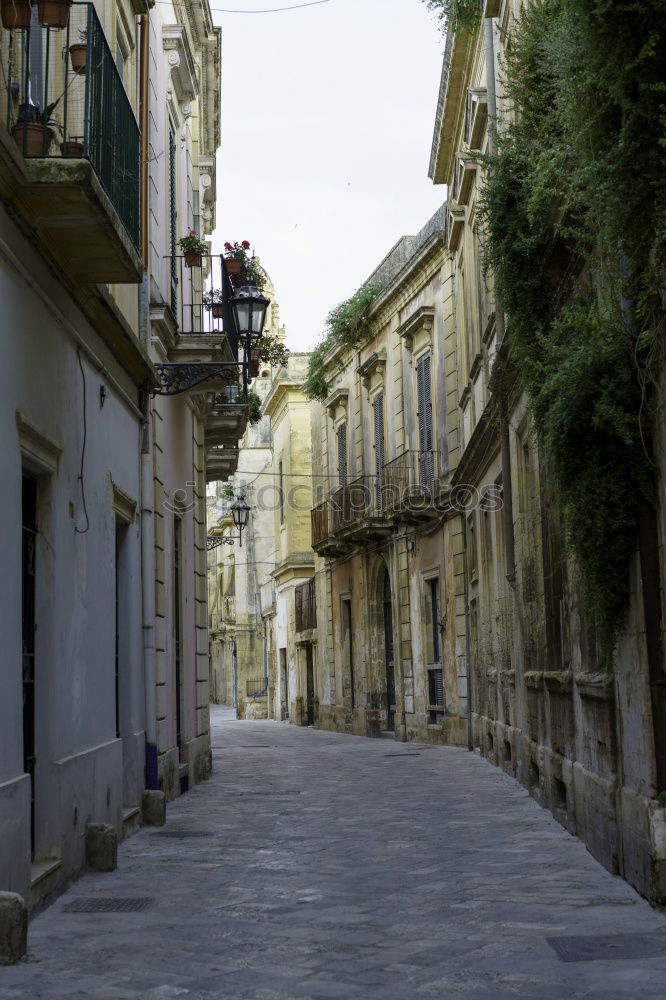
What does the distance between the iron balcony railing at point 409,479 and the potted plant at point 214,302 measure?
7454 millimetres

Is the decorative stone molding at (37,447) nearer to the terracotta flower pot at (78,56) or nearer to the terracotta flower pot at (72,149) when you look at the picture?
the terracotta flower pot at (72,149)

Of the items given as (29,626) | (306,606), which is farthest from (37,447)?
(306,606)

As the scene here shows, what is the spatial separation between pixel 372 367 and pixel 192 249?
12654 millimetres

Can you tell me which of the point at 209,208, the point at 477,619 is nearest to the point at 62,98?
the point at 477,619

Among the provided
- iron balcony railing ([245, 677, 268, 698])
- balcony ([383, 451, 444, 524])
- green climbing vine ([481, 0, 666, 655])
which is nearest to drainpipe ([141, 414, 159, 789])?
green climbing vine ([481, 0, 666, 655])

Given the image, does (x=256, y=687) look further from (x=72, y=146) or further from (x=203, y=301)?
(x=72, y=146)

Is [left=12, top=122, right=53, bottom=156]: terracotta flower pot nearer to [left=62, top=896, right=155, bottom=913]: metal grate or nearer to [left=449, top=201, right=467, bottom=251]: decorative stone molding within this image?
[left=62, top=896, right=155, bottom=913]: metal grate

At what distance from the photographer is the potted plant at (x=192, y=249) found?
15.2 metres

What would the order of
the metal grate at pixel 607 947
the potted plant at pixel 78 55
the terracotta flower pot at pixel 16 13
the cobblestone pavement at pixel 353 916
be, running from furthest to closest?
the potted plant at pixel 78 55 < the terracotta flower pot at pixel 16 13 < the metal grate at pixel 607 947 < the cobblestone pavement at pixel 353 916

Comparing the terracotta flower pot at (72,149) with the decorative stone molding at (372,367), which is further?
the decorative stone molding at (372,367)

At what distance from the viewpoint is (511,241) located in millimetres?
9938

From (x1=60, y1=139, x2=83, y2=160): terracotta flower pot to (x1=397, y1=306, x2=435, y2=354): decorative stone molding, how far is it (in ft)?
53.5

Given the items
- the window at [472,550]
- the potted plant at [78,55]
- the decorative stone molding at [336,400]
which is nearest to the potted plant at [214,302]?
the window at [472,550]

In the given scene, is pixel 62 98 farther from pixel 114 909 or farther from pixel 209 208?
pixel 209 208
